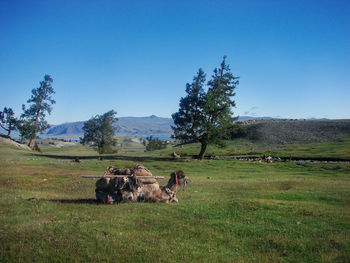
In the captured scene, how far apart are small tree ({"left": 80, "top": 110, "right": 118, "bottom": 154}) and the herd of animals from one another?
6761cm

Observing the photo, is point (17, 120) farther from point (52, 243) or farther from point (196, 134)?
point (52, 243)

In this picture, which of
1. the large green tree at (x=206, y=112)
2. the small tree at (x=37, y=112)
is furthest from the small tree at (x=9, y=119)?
the large green tree at (x=206, y=112)

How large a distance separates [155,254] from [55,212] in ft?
21.9

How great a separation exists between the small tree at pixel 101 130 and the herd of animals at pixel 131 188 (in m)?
67.6

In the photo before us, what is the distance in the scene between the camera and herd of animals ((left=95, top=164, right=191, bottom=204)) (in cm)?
1477

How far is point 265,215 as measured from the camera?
514 inches

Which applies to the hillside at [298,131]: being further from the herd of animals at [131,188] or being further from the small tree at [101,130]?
the herd of animals at [131,188]

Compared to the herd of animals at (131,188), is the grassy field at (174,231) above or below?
below

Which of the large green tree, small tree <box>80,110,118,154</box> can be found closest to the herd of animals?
the large green tree

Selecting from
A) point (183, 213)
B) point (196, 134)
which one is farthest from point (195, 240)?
point (196, 134)

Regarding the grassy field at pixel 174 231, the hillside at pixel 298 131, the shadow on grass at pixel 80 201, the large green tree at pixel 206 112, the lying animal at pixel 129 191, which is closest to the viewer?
the grassy field at pixel 174 231

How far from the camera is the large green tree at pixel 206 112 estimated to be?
176ft

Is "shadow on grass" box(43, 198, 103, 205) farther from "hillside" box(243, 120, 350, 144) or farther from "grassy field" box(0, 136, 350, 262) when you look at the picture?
"hillside" box(243, 120, 350, 144)

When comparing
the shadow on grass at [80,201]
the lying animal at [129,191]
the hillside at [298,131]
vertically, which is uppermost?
the hillside at [298,131]
